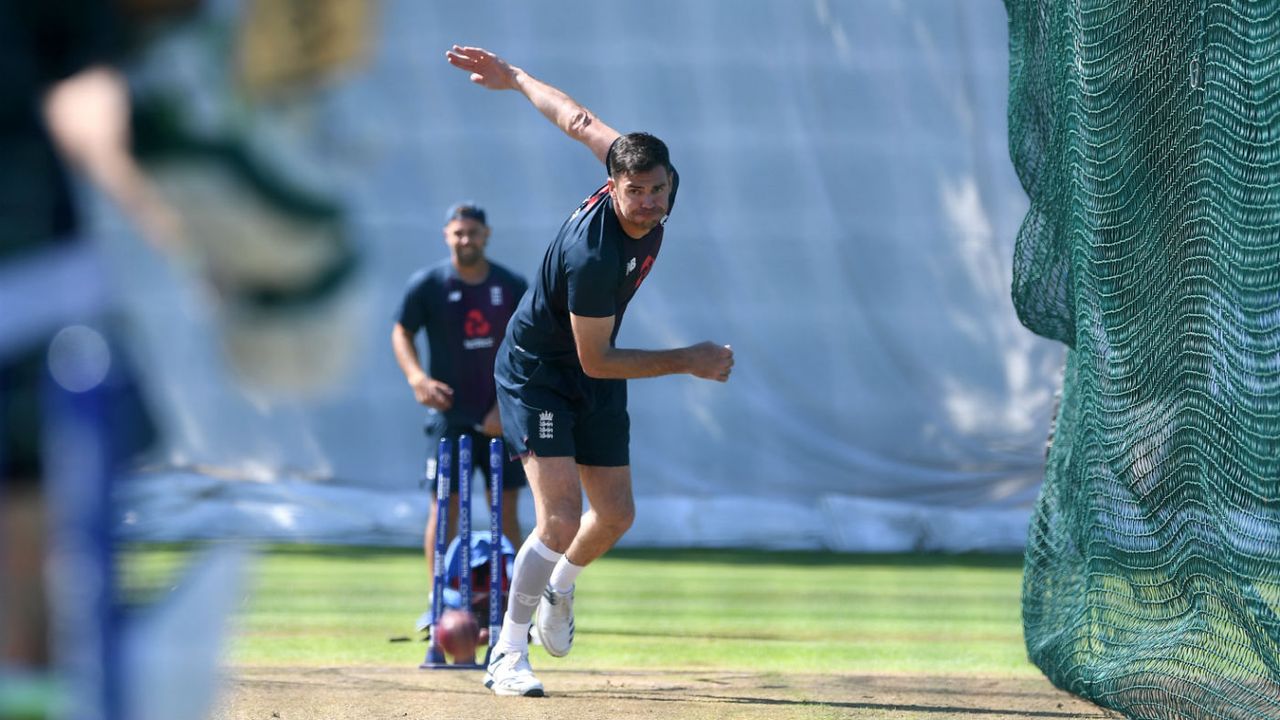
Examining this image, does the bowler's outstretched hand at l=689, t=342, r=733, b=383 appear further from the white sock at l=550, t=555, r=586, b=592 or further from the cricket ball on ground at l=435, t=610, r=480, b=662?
the cricket ball on ground at l=435, t=610, r=480, b=662

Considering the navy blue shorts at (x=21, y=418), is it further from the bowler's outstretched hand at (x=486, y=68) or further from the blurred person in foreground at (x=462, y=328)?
the blurred person in foreground at (x=462, y=328)

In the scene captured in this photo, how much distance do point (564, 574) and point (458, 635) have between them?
0.77 m

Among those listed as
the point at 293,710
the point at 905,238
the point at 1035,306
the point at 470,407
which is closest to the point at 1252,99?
the point at 1035,306

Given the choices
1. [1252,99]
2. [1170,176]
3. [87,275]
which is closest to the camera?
[87,275]

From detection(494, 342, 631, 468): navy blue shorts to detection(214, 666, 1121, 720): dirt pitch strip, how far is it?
95 centimetres

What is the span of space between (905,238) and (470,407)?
28.4 feet

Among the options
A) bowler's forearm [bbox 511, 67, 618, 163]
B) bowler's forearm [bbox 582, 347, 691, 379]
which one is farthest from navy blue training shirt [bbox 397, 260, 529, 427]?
bowler's forearm [bbox 582, 347, 691, 379]

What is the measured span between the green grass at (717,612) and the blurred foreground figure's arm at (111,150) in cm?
360

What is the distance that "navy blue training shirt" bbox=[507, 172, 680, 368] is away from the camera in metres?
6.22

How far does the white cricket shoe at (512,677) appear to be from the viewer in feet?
21.9

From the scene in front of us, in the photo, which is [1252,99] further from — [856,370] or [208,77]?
[856,370]

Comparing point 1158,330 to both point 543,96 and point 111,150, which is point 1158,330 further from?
point 111,150

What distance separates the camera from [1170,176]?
20.0ft

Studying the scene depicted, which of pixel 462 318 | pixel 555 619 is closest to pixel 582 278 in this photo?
pixel 555 619
